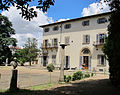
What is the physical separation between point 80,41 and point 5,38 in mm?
14271

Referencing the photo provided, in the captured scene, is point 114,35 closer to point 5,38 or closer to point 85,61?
point 85,61

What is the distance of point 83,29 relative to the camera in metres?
24.4

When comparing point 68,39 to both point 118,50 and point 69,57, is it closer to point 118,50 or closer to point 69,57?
point 69,57

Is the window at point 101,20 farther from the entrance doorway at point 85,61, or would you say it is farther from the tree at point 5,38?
the tree at point 5,38

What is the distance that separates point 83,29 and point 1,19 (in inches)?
624

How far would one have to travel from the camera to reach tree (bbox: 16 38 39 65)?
35.0 metres

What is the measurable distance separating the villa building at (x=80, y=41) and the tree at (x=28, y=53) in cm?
610

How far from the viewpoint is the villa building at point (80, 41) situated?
2195 centimetres

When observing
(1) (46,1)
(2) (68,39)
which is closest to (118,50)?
(1) (46,1)

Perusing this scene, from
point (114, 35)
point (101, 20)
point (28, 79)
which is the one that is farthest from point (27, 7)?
point (101, 20)

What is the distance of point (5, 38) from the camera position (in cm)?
2645

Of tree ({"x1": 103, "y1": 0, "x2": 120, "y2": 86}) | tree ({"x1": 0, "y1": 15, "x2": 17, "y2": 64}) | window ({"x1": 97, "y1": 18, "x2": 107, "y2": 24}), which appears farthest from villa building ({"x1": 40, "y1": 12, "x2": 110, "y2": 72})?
tree ({"x1": 103, "y1": 0, "x2": 120, "y2": 86})

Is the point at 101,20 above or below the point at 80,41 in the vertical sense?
above

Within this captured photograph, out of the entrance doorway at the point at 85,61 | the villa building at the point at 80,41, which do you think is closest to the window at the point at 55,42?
the villa building at the point at 80,41
